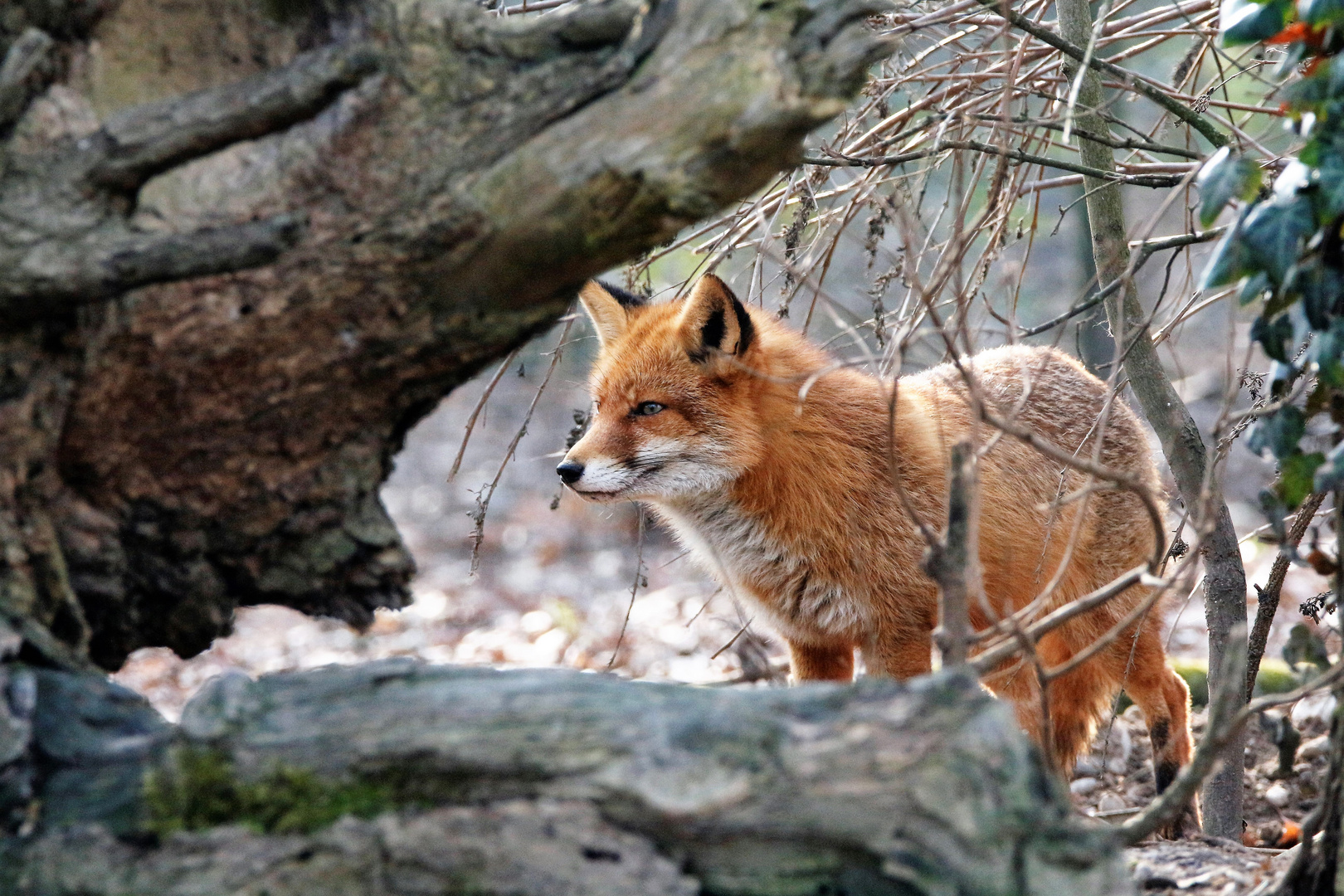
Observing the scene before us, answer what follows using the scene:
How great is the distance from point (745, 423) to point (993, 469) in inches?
44.5

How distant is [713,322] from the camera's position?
4.39m

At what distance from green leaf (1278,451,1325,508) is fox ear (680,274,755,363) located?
2.09 metres

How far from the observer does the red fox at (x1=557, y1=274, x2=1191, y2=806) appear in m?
4.32

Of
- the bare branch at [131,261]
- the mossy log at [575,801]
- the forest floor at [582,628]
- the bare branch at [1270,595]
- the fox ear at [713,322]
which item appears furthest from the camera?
the forest floor at [582,628]

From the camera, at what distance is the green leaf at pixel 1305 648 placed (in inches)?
96.2

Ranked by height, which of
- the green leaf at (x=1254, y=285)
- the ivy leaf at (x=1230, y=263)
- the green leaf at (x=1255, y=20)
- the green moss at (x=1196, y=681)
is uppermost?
the green leaf at (x=1255, y=20)

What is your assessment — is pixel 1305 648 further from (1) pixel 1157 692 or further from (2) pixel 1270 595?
(1) pixel 1157 692

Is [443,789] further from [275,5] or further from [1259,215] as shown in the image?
[1259,215]

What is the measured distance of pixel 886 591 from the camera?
4.29 m

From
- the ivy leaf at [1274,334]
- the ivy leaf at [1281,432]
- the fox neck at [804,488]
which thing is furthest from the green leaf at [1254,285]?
the fox neck at [804,488]

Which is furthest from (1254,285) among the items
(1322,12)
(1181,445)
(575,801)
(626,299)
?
(626,299)

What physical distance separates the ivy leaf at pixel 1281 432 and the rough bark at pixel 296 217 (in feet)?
3.91

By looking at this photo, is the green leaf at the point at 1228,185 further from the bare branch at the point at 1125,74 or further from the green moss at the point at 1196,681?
the green moss at the point at 1196,681

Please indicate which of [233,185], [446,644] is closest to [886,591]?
[233,185]
